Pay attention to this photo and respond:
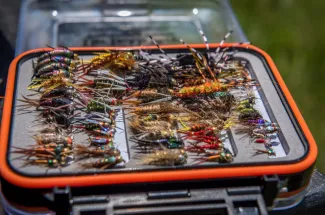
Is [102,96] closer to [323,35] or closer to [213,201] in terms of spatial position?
[213,201]

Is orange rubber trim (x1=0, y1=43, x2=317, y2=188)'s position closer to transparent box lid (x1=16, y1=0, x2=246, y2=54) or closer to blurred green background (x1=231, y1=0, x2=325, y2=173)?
transparent box lid (x1=16, y1=0, x2=246, y2=54)

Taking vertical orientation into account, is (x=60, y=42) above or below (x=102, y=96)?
above

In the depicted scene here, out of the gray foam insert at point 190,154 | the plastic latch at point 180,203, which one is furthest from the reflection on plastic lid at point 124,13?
the plastic latch at point 180,203

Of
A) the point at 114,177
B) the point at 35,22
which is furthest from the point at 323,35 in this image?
the point at 114,177

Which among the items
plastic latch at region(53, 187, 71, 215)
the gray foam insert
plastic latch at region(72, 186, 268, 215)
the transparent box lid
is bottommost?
plastic latch at region(72, 186, 268, 215)

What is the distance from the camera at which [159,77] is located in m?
1.85

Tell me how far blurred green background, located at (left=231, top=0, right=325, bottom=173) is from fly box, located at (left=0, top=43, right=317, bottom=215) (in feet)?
4.87

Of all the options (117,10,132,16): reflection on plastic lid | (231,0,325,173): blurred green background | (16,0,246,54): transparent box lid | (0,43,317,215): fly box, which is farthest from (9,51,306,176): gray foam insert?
(231,0,325,173): blurred green background

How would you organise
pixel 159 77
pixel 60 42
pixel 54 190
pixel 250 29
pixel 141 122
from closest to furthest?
pixel 54 190
pixel 141 122
pixel 159 77
pixel 60 42
pixel 250 29

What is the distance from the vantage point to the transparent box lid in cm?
271

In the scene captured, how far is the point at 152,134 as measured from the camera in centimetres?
160

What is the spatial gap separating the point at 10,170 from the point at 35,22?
149cm

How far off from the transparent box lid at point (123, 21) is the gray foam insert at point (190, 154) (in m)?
0.86

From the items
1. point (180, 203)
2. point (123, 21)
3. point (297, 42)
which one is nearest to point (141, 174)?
point (180, 203)
